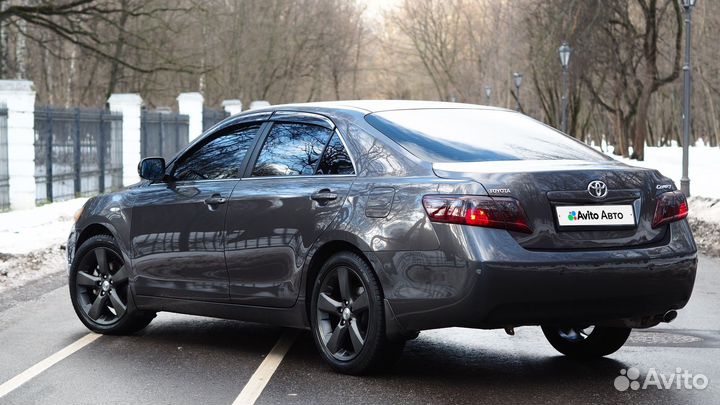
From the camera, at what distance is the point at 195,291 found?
311 inches

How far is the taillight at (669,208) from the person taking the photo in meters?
6.62

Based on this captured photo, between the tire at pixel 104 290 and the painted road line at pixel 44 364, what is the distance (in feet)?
0.50

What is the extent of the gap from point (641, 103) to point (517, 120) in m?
40.0

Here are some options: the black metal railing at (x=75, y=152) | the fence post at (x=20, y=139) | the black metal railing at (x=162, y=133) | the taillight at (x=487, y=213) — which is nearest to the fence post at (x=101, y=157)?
the black metal railing at (x=75, y=152)

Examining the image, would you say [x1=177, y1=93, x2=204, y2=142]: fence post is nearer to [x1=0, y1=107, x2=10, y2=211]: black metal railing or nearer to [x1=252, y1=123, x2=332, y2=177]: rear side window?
[x1=0, y1=107, x2=10, y2=211]: black metal railing

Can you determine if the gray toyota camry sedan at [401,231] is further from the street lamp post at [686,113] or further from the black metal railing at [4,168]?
the street lamp post at [686,113]

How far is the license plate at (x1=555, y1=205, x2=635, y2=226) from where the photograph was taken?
631 centimetres

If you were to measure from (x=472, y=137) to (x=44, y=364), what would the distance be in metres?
2.88

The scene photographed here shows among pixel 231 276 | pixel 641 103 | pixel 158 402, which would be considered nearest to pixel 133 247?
pixel 231 276

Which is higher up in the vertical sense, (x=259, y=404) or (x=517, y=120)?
(x=517, y=120)

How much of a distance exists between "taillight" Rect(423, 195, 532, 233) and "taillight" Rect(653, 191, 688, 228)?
838mm

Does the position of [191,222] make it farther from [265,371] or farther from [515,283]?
[515,283]

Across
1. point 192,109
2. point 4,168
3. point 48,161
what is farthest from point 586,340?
point 192,109

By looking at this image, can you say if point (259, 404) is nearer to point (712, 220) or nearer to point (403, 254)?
point (403, 254)
